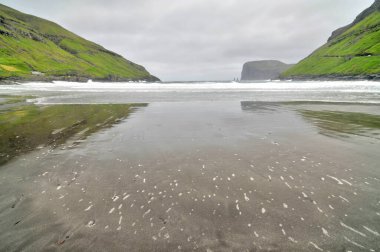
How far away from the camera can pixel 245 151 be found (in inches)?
360

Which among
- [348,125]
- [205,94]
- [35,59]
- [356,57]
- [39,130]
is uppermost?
[35,59]

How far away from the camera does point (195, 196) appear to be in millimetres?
5680

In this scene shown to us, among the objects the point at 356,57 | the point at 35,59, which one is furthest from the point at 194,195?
the point at 35,59

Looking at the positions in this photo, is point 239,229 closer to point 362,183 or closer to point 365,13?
point 362,183

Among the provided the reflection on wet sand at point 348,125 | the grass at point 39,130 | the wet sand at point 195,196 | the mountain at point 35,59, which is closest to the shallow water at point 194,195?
the wet sand at point 195,196

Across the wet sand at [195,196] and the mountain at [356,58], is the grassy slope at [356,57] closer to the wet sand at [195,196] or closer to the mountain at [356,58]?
the mountain at [356,58]

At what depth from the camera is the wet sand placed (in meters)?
4.14

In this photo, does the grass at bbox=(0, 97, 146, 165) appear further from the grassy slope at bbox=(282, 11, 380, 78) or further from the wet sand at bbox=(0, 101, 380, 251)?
the grassy slope at bbox=(282, 11, 380, 78)

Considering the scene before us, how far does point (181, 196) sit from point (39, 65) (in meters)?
142

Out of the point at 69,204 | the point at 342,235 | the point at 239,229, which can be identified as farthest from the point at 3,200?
the point at 342,235

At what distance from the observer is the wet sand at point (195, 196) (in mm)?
4141

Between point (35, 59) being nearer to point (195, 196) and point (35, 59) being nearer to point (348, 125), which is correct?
point (348, 125)

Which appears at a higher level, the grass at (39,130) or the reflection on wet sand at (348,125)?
the grass at (39,130)

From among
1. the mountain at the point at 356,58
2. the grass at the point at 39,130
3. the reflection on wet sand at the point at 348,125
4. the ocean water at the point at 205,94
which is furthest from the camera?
the mountain at the point at 356,58
